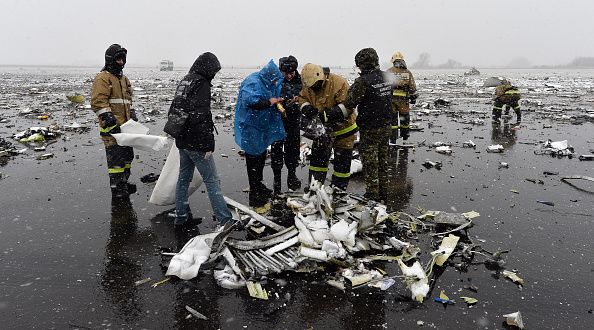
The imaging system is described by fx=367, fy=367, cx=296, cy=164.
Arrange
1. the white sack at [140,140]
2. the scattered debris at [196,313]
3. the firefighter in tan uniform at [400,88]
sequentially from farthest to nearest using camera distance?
the firefighter in tan uniform at [400,88] < the white sack at [140,140] < the scattered debris at [196,313]

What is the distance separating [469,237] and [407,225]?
2.27ft

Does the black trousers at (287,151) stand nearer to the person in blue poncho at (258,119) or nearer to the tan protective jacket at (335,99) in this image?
the person in blue poncho at (258,119)

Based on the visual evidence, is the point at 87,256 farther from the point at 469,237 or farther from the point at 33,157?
the point at 33,157

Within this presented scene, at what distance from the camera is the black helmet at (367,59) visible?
15.2 feet

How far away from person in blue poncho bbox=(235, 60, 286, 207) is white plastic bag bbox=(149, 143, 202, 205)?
0.78 meters

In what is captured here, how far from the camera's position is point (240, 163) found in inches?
293

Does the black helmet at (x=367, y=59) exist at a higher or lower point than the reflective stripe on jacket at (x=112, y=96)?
higher

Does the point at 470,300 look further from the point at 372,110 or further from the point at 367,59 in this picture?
the point at 367,59

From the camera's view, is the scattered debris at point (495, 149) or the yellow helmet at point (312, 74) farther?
the scattered debris at point (495, 149)

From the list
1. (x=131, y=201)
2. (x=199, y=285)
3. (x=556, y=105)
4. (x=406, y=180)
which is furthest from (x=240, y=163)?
(x=556, y=105)

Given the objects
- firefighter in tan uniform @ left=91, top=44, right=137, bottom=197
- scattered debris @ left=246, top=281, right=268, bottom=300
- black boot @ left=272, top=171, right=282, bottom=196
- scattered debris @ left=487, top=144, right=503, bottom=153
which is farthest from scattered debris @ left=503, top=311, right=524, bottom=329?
scattered debris @ left=487, top=144, right=503, bottom=153

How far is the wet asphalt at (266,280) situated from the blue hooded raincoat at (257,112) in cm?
105

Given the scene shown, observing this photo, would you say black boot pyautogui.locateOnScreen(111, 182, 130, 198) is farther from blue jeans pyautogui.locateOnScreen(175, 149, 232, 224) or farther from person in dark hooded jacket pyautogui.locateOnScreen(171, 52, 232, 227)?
person in dark hooded jacket pyautogui.locateOnScreen(171, 52, 232, 227)

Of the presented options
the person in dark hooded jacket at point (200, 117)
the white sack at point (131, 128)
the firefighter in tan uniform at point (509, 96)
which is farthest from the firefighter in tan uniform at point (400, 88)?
the white sack at point (131, 128)
